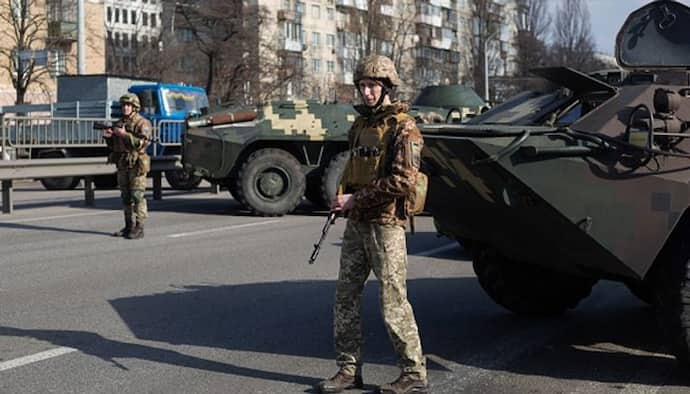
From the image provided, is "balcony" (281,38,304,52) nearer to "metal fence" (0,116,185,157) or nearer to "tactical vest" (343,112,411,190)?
"metal fence" (0,116,185,157)

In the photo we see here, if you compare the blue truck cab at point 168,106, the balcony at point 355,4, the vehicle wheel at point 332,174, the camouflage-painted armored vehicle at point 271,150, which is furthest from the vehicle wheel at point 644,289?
the balcony at point 355,4

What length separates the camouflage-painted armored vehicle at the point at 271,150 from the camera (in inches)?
523

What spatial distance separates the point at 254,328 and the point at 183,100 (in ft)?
47.8

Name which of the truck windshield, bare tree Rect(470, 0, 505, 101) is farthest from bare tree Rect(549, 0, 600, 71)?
the truck windshield

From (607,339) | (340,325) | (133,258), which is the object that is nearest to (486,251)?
(607,339)

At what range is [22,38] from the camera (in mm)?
35312

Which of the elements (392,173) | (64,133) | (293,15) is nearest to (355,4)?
(293,15)

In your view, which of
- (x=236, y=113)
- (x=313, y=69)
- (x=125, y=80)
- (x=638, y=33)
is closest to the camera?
(x=638, y=33)

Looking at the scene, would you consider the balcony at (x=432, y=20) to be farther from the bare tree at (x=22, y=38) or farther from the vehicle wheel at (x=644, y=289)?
the vehicle wheel at (x=644, y=289)

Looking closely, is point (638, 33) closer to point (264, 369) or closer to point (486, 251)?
point (486, 251)

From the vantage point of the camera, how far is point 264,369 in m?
5.36

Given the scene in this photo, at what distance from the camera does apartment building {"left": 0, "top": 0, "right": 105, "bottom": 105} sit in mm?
36594

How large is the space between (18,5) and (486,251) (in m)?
33.0

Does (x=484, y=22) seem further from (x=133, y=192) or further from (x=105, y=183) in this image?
(x=133, y=192)
